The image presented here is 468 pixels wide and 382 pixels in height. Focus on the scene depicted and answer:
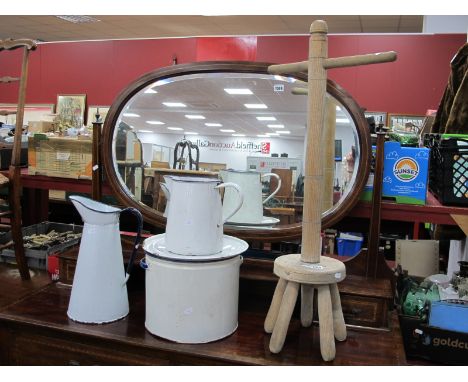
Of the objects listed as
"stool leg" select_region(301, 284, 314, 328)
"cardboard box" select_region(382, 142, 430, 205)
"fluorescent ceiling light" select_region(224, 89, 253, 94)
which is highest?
"fluorescent ceiling light" select_region(224, 89, 253, 94)

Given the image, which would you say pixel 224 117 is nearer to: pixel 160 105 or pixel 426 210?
pixel 160 105

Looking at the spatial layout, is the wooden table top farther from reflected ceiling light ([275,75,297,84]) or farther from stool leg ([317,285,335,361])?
reflected ceiling light ([275,75,297,84])

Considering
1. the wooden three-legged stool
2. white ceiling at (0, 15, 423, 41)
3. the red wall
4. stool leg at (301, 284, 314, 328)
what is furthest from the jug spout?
white ceiling at (0, 15, 423, 41)

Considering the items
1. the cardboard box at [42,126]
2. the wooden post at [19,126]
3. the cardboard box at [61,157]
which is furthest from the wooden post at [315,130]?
the cardboard box at [42,126]

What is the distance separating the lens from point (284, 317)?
1188mm

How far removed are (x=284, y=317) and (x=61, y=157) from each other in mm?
1143

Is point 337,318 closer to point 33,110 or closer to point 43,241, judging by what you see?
point 43,241

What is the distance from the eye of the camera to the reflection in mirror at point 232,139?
4.88 ft

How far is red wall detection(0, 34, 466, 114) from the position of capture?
4125 mm

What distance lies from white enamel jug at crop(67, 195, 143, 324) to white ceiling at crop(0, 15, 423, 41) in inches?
190

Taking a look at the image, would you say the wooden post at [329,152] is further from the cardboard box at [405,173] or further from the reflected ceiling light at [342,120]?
the cardboard box at [405,173]

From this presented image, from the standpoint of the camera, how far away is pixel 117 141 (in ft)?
5.43

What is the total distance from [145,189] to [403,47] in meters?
3.43
